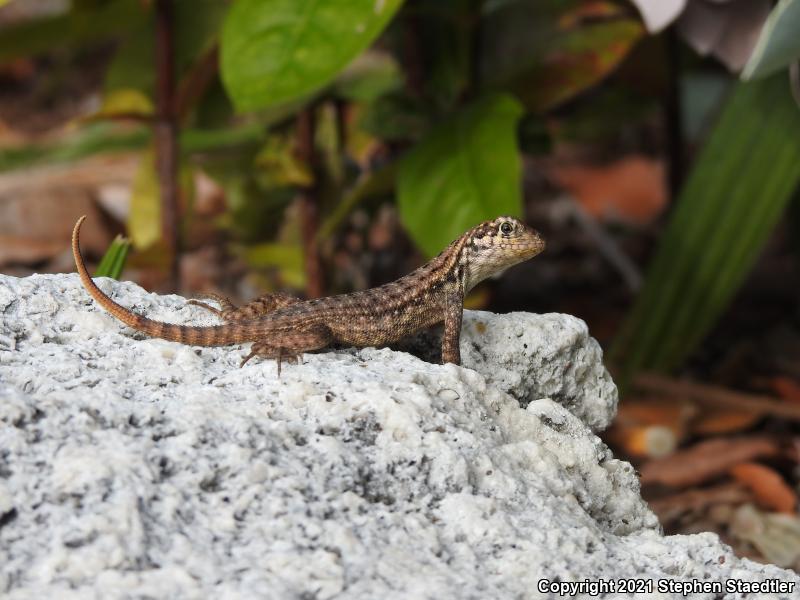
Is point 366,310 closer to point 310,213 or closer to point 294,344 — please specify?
point 294,344

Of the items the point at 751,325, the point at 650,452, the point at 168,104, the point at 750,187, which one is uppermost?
the point at 168,104

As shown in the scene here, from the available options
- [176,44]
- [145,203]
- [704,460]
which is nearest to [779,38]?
[704,460]

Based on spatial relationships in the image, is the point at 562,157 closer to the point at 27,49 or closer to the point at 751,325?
the point at 751,325

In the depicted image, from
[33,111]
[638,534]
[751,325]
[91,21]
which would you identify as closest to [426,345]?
[638,534]

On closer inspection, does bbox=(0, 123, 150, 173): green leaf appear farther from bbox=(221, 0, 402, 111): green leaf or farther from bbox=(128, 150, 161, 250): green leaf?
bbox=(221, 0, 402, 111): green leaf

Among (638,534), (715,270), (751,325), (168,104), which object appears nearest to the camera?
(638,534)

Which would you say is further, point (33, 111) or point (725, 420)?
point (33, 111)

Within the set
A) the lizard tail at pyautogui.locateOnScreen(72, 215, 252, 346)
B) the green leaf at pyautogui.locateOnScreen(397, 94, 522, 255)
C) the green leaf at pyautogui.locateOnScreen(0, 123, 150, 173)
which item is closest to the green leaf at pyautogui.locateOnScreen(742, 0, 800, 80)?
the green leaf at pyautogui.locateOnScreen(397, 94, 522, 255)

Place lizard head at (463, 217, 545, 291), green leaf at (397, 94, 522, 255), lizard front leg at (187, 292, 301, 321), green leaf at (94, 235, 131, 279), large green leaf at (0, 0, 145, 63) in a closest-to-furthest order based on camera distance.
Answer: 1. lizard front leg at (187, 292, 301, 321)
2. green leaf at (94, 235, 131, 279)
3. lizard head at (463, 217, 545, 291)
4. green leaf at (397, 94, 522, 255)
5. large green leaf at (0, 0, 145, 63)
